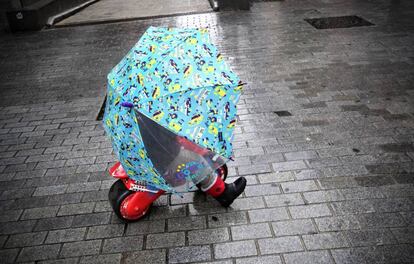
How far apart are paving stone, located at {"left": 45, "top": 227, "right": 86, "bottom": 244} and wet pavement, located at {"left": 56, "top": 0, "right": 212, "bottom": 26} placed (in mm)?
9434

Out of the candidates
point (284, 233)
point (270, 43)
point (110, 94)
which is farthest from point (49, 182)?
point (270, 43)

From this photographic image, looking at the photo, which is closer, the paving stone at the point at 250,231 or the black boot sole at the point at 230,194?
the paving stone at the point at 250,231

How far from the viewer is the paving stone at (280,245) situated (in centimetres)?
308

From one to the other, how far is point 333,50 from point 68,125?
550 cm

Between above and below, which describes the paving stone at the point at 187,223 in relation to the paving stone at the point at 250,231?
above

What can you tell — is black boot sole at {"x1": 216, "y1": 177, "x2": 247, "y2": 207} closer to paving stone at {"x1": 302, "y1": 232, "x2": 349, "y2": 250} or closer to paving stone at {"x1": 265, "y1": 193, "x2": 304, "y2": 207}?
paving stone at {"x1": 265, "y1": 193, "x2": 304, "y2": 207}

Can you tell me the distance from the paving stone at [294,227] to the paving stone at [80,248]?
164 cm

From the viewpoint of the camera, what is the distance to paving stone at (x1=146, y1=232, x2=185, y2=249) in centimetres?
324

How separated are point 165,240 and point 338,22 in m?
8.29

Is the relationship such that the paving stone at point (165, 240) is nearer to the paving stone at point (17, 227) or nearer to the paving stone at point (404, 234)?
the paving stone at point (17, 227)

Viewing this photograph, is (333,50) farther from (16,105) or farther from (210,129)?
(16,105)

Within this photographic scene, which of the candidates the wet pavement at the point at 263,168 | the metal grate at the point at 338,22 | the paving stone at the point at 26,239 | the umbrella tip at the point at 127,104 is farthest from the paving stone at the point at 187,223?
the metal grate at the point at 338,22

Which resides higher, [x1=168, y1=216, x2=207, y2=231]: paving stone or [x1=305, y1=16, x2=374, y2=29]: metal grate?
[x1=305, y1=16, x2=374, y2=29]: metal grate

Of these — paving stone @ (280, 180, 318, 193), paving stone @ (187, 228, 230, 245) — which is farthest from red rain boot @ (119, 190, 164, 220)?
paving stone @ (280, 180, 318, 193)
